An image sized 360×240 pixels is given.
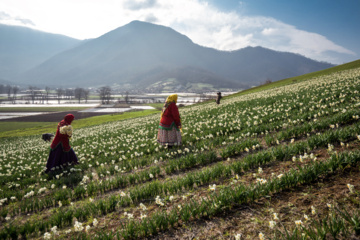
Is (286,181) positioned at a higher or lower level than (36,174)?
higher

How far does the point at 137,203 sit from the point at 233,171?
2.96 meters

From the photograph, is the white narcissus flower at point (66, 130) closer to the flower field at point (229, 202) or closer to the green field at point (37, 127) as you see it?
the flower field at point (229, 202)

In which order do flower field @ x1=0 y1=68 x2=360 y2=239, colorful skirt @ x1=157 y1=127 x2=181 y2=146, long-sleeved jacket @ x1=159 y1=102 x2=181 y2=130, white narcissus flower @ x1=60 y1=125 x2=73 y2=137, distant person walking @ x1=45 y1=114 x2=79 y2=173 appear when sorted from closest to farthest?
1. flower field @ x1=0 y1=68 x2=360 y2=239
2. white narcissus flower @ x1=60 y1=125 x2=73 y2=137
3. distant person walking @ x1=45 y1=114 x2=79 y2=173
4. long-sleeved jacket @ x1=159 y1=102 x2=181 y2=130
5. colorful skirt @ x1=157 y1=127 x2=181 y2=146

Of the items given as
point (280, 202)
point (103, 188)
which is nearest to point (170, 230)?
point (280, 202)

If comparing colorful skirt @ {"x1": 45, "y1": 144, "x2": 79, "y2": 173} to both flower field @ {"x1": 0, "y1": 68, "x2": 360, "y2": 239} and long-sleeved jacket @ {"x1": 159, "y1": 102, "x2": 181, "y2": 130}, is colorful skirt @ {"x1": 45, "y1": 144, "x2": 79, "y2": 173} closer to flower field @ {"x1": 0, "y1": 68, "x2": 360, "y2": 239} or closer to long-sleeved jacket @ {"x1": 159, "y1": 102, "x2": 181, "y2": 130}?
flower field @ {"x1": 0, "y1": 68, "x2": 360, "y2": 239}

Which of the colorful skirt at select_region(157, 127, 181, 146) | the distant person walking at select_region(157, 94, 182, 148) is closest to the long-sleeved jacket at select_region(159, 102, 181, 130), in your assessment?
the distant person walking at select_region(157, 94, 182, 148)

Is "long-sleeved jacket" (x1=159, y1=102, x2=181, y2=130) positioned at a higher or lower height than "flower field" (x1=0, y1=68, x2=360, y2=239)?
higher

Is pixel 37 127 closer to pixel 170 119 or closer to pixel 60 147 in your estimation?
pixel 60 147

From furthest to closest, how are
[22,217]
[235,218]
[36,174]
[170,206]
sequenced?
[36,174]
[22,217]
[170,206]
[235,218]

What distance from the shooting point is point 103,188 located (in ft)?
20.0

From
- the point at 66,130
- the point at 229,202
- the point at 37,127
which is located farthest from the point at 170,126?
the point at 37,127

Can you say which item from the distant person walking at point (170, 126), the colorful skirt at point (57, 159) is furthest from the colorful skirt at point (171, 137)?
the colorful skirt at point (57, 159)

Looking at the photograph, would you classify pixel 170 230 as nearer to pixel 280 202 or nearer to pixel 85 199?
pixel 280 202

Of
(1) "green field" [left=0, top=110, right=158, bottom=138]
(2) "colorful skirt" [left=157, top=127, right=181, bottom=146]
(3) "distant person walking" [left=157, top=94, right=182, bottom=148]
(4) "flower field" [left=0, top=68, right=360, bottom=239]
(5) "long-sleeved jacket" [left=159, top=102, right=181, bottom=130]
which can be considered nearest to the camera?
(4) "flower field" [left=0, top=68, right=360, bottom=239]
